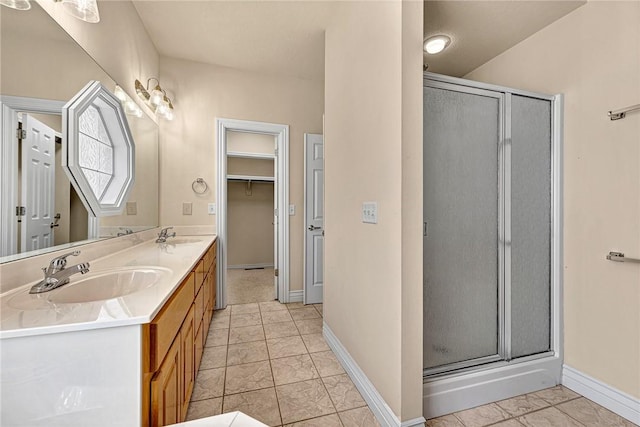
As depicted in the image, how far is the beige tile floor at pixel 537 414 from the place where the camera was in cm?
134

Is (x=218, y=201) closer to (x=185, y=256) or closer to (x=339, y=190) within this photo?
(x=185, y=256)

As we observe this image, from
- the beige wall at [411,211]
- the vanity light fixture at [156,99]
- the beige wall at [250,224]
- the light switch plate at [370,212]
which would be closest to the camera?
the beige wall at [411,211]

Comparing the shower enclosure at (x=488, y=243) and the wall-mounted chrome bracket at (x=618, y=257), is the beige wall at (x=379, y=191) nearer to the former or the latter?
the shower enclosure at (x=488, y=243)

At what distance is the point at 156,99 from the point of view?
2326 millimetres

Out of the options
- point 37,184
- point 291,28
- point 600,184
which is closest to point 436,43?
point 291,28

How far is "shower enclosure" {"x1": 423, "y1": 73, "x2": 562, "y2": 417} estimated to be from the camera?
1453 mm

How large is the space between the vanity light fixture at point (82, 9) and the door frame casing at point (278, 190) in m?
1.62

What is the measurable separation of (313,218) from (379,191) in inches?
67.5

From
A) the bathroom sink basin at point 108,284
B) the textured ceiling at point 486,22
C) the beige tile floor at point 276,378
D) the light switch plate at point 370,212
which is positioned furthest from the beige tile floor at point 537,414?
the textured ceiling at point 486,22

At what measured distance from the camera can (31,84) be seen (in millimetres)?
992

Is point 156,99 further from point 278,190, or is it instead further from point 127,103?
point 278,190

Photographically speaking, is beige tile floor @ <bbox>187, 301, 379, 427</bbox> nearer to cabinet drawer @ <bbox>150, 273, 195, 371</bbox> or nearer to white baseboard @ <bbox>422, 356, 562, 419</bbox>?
white baseboard @ <bbox>422, 356, 562, 419</bbox>

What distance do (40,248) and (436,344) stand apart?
193 cm

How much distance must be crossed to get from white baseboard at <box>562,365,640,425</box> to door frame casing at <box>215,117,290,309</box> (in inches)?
94.4
